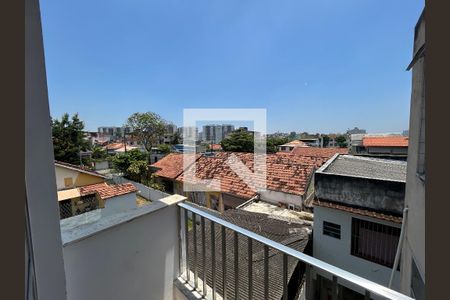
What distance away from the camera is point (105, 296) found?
130cm

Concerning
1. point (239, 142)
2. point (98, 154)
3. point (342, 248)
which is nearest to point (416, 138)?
point (342, 248)

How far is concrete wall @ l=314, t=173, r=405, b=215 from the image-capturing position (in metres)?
4.53

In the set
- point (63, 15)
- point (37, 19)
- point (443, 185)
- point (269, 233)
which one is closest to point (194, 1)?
point (63, 15)

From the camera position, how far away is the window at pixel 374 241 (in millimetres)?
4562

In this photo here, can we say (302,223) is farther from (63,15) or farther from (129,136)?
(129,136)

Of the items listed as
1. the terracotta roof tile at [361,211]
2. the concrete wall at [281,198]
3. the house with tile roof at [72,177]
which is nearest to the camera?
the terracotta roof tile at [361,211]

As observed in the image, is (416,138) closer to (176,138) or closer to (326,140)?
(176,138)

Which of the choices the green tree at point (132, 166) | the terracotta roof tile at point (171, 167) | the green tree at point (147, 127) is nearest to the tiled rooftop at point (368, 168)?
the terracotta roof tile at point (171, 167)

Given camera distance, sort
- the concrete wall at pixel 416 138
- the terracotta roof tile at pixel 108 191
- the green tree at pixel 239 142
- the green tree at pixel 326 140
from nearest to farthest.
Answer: the concrete wall at pixel 416 138 → the terracotta roof tile at pixel 108 191 → the green tree at pixel 239 142 → the green tree at pixel 326 140

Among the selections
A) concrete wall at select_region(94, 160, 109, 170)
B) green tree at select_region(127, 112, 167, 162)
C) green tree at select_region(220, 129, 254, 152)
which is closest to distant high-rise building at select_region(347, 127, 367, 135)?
green tree at select_region(220, 129, 254, 152)

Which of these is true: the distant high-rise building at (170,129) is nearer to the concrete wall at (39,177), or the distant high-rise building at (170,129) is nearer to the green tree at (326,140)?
the concrete wall at (39,177)

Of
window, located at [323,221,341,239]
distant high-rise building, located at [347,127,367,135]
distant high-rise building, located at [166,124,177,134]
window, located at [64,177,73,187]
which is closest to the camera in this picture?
window, located at [323,221,341,239]

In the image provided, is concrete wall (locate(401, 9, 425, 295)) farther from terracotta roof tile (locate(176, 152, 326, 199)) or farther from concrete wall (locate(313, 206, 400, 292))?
terracotta roof tile (locate(176, 152, 326, 199))

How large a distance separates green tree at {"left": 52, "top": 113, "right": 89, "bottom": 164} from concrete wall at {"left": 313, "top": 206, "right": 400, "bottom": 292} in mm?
18401
